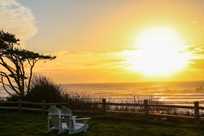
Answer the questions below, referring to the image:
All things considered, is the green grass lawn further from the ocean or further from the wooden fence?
the ocean

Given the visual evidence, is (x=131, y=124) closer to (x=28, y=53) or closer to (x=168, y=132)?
(x=168, y=132)

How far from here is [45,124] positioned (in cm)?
2073

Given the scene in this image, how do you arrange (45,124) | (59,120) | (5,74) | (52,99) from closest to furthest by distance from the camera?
(59,120), (45,124), (52,99), (5,74)

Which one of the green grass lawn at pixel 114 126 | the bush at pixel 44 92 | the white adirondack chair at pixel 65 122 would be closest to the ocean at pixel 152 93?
the bush at pixel 44 92

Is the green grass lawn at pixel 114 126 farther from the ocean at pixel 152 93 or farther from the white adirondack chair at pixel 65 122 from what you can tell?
the ocean at pixel 152 93

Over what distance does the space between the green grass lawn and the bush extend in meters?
4.18

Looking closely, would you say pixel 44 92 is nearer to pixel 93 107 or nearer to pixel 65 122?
pixel 93 107

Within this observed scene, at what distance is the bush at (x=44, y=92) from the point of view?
29.3 metres

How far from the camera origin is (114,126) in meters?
19.9

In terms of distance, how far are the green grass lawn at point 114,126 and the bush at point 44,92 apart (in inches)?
165

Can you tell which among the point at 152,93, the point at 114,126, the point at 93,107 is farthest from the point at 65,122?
the point at 152,93

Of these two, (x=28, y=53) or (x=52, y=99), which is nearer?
(x=52, y=99)

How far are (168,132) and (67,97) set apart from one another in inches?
498

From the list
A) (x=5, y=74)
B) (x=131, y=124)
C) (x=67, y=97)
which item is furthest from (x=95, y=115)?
(x=5, y=74)
